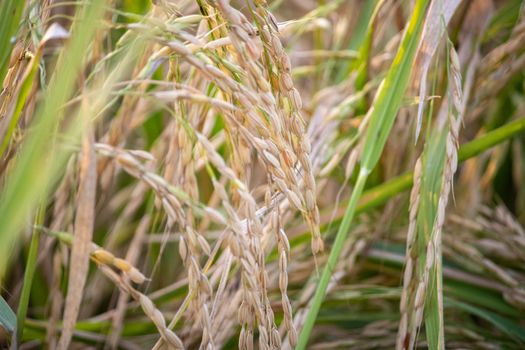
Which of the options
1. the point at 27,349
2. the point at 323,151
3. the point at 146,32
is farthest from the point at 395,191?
the point at 27,349

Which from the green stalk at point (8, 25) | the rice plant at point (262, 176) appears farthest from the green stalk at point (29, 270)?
the green stalk at point (8, 25)

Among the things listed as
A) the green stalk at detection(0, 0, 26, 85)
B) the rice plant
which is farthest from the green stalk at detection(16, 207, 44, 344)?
the green stalk at detection(0, 0, 26, 85)

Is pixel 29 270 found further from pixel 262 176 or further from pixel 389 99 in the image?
pixel 262 176

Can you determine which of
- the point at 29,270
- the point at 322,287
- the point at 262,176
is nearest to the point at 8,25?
the point at 29,270

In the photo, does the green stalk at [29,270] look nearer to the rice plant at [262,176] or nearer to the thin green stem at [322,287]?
the rice plant at [262,176]

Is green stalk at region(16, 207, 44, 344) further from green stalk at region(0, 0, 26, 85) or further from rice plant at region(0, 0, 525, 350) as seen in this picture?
green stalk at region(0, 0, 26, 85)

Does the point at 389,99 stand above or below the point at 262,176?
above

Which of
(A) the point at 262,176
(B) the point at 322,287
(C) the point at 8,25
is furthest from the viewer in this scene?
(A) the point at 262,176

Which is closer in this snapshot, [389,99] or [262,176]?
[389,99]

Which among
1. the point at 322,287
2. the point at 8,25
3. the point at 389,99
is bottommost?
the point at 322,287
